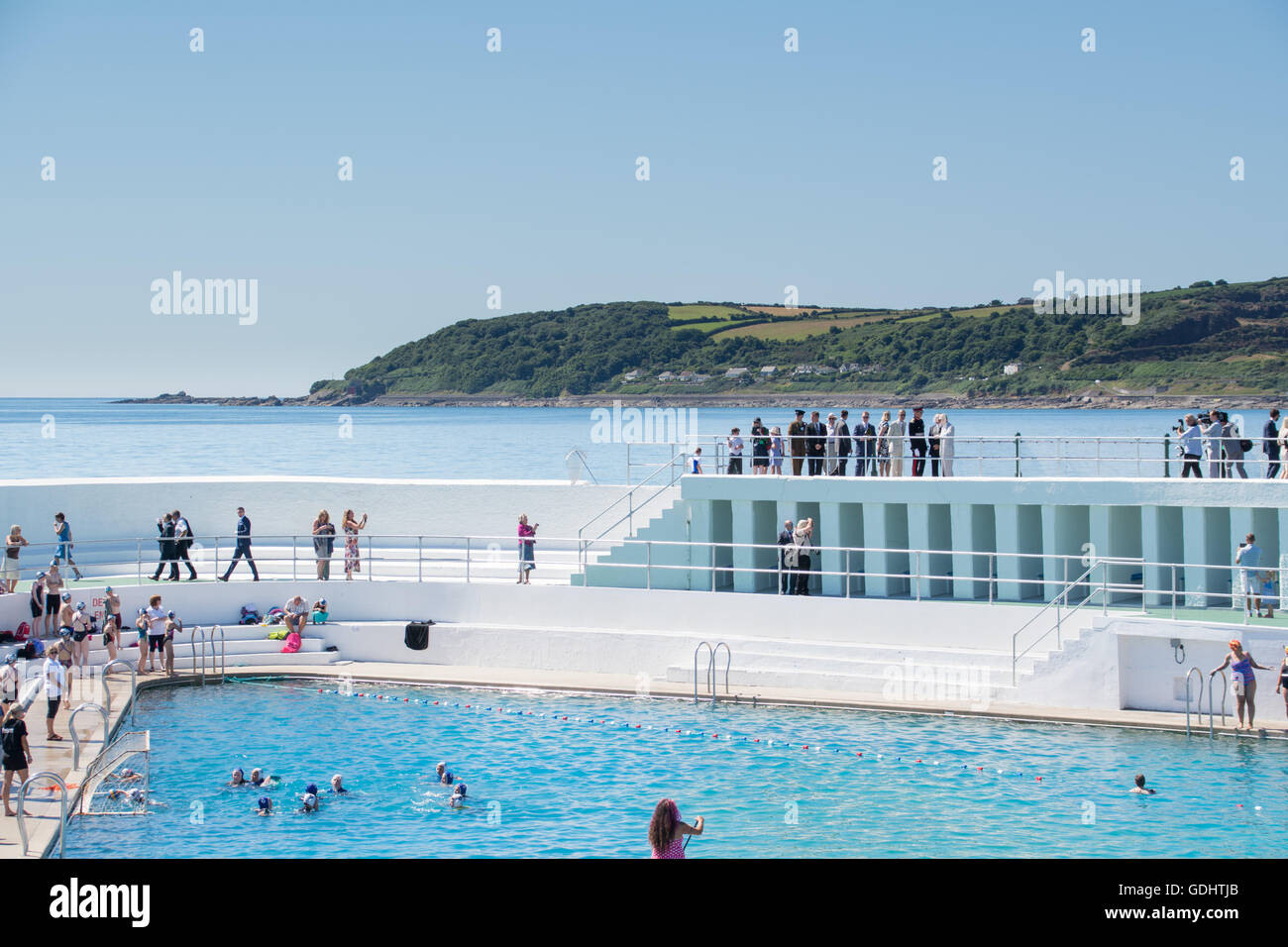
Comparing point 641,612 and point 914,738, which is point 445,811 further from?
point 641,612

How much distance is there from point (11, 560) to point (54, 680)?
7.87m

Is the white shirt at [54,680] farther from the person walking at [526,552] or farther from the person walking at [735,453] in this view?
the person walking at [735,453]

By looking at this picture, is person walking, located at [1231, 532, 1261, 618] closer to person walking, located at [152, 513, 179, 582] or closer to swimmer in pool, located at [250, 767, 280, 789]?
swimmer in pool, located at [250, 767, 280, 789]

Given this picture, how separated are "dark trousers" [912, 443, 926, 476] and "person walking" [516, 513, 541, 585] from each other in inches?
312

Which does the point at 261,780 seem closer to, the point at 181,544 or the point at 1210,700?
the point at 181,544

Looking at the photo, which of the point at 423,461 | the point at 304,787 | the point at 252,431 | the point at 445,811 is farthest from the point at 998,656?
the point at 252,431

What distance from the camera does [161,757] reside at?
1914 centimetres

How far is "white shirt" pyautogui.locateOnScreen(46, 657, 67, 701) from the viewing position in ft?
63.4

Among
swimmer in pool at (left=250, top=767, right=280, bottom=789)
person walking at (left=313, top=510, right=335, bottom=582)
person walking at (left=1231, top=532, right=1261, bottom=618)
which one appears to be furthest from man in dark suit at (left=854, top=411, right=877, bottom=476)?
swimmer in pool at (left=250, top=767, right=280, bottom=789)

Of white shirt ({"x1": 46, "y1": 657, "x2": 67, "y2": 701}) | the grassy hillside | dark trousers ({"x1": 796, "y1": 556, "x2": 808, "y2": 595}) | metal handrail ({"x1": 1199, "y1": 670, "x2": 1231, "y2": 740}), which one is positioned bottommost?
metal handrail ({"x1": 1199, "y1": 670, "x2": 1231, "y2": 740})

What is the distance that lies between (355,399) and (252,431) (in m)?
39.2

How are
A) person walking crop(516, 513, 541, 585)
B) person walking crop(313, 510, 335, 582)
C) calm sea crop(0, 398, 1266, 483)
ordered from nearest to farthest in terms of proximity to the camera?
person walking crop(516, 513, 541, 585) < person walking crop(313, 510, 335, 582) < calm sea crop(0, 398, 1266, 483)

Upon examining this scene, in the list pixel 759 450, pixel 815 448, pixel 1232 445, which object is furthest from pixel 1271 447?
pixel 759 450

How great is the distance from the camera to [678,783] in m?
17.9
